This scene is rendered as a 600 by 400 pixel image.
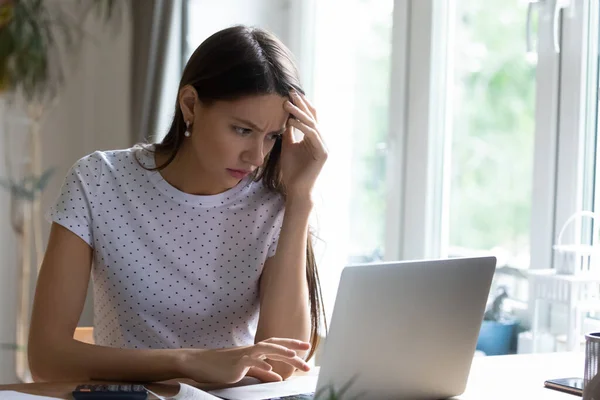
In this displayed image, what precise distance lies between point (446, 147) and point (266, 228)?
0.94 m

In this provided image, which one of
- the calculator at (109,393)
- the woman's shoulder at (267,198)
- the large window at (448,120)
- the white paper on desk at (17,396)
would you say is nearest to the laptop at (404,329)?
the calculator at (109,393)

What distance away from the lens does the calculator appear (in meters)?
1.13

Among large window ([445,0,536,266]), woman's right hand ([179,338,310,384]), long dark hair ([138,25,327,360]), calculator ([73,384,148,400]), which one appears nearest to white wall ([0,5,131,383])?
large window ([445,0,536,266])

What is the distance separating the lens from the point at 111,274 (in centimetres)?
161

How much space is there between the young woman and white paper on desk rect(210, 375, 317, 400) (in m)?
0.11

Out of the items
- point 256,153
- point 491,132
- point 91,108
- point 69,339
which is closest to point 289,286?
point 256,153

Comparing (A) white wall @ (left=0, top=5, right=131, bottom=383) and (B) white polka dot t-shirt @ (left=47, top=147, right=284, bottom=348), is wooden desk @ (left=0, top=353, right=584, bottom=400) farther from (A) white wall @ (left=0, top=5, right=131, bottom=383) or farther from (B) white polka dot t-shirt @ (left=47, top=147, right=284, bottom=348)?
(A) white wall @ (left=0, top=5, right=131, bottom=383)

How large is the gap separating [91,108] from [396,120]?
4.40 ft

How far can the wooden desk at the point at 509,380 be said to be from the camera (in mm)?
1233

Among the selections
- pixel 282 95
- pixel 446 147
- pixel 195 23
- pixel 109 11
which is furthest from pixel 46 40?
pixel 282 95

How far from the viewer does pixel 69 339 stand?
1.42 meters

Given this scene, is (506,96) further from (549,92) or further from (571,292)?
(571,292)

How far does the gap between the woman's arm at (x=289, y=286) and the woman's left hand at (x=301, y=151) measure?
33 millimetres

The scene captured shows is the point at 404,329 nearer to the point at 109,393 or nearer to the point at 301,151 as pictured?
the point at 109,393
